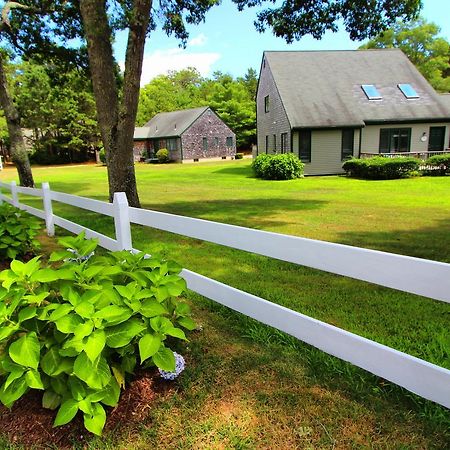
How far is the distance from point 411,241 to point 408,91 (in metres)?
23.5

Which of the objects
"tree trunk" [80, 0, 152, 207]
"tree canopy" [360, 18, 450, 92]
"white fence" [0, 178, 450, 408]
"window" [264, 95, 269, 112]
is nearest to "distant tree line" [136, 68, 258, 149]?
"tree canopy" [360, 18, 450, 92]

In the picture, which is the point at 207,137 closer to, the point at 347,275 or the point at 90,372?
the point at 347,275

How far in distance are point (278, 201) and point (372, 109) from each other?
15.9 metres

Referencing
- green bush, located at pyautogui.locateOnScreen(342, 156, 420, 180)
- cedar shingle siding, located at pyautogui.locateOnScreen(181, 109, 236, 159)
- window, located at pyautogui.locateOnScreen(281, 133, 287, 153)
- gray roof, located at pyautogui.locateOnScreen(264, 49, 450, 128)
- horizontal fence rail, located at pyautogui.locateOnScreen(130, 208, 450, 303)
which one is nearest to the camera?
horizontal fence rail, located at pyautogui.locateOnScreen(130, 208, 450, 303)

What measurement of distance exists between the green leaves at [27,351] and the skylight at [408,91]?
29066 millimetres

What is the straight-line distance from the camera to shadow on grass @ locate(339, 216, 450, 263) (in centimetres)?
634

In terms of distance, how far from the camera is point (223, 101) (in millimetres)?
58438

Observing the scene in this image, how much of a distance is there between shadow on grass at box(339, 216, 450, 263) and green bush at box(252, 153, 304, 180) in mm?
14123

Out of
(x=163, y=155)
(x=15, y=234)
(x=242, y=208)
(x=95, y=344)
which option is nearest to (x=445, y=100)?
(x=242, y=208)

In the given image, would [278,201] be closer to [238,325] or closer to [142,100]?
[238,325]

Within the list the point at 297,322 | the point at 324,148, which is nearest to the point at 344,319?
the point at 297,322

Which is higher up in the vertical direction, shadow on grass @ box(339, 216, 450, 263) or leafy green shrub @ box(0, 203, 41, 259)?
leafy green shrub @ box(0, 203, 41, 259)

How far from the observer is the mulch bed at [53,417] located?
2326mm

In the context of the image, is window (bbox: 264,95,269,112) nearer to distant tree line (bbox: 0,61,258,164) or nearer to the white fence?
distant tree line (bbox: 0,61,258,164)
